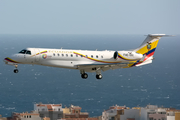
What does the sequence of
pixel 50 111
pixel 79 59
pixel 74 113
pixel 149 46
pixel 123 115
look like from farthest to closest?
pixel 74 113 → pixel 50 111 → pixel 123 115 → pixel 149 46 → pixel 79 59

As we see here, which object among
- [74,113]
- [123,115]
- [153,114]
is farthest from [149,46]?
[74,113]

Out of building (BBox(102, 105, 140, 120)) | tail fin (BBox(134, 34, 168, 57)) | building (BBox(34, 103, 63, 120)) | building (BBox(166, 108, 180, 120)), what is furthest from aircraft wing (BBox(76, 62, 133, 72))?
building (BBox(34, 103, 63, 120))

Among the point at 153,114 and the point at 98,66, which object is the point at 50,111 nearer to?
the point at 153,114

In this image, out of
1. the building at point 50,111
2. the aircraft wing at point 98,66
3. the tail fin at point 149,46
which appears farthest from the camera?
the building at point 50,111

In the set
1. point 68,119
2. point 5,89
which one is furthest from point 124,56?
point 5,89

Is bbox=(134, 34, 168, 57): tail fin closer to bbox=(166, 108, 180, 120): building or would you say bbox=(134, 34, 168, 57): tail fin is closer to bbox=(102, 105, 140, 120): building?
bbox=(166, 108, 180, 120): building

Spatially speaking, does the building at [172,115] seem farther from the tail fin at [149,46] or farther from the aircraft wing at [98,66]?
the aircraft wing at [98,66]

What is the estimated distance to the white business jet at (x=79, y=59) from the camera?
54.7 metres

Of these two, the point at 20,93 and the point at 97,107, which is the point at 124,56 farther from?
the point at 20,93

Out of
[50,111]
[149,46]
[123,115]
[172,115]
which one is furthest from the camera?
[50,111]

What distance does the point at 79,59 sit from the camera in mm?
56281

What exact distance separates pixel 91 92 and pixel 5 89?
33.4 metres

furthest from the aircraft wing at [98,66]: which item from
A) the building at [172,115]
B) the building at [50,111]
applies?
the building at [50,111]

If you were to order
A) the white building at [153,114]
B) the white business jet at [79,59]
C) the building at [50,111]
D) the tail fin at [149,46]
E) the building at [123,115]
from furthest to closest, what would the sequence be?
the building at [50,111] < the building at [123,115] < the white building at [153,114] < the tail fin at [149,46] < the white business jet at [79,59]
